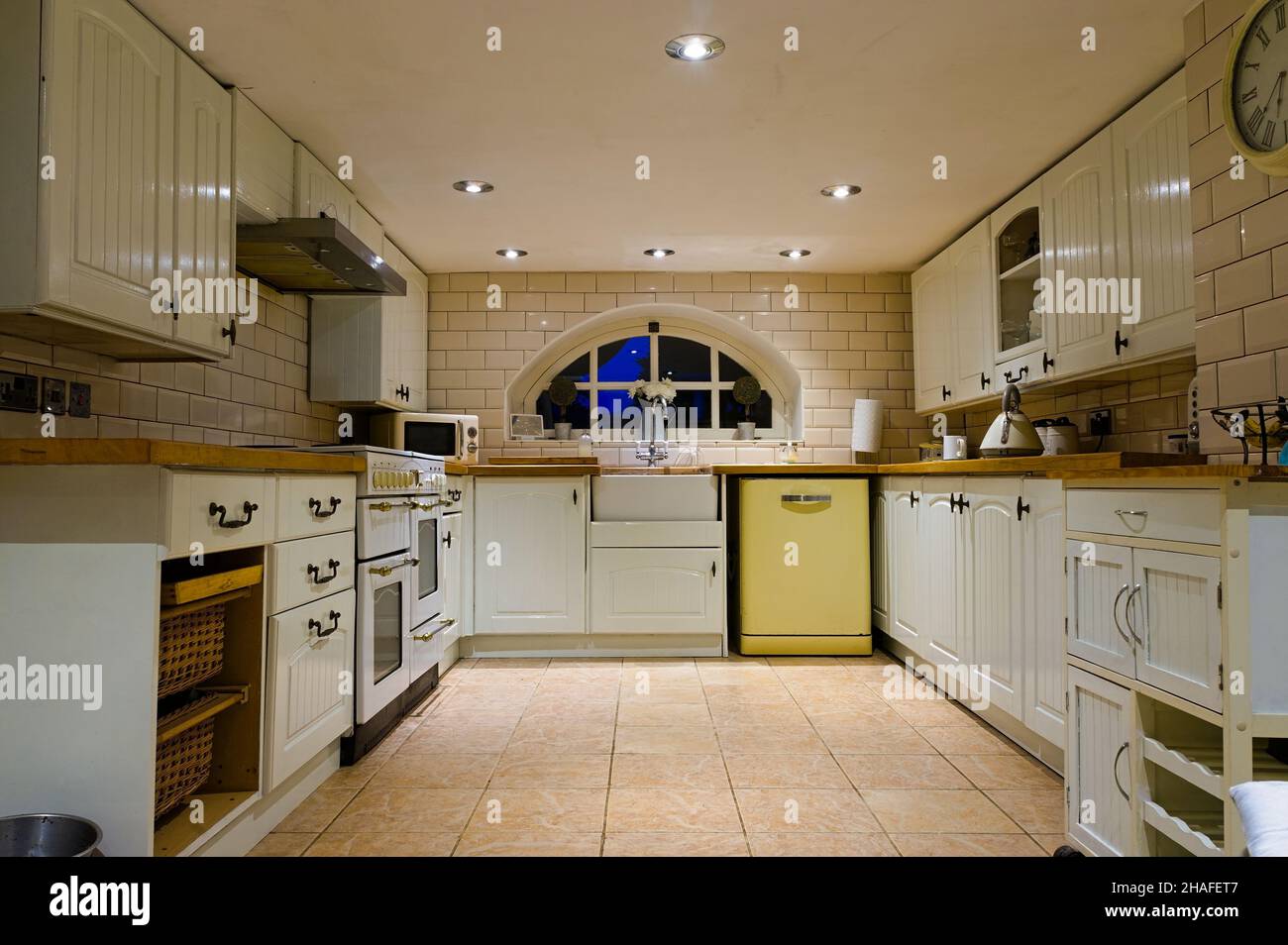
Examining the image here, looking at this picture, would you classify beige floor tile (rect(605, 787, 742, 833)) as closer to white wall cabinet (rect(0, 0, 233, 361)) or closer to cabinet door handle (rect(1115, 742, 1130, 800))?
cabinet door handle (rect(1115, 742, 1130, 800))

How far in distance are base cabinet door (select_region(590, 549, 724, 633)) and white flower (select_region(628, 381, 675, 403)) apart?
128cm

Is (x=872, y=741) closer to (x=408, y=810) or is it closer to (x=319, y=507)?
(x=408, y=810)

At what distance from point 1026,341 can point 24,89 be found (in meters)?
3.38

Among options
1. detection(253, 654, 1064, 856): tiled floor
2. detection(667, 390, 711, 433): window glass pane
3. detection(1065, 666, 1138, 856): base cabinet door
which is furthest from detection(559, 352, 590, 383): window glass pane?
detection(1065, 666, 1138, 856): base cabinet door

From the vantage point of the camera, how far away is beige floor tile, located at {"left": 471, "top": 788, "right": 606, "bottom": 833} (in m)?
1.88

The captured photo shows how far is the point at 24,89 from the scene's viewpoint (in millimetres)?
1683

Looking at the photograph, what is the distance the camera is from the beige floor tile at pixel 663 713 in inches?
108

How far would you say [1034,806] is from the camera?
201cm

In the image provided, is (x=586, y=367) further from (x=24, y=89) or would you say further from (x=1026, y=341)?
(x=24, y=89)

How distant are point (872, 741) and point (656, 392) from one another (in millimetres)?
2695

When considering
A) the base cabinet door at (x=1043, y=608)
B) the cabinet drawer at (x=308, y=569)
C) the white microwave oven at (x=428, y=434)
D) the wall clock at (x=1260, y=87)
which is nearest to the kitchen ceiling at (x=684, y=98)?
the wall clock at (x=1260, y=87)

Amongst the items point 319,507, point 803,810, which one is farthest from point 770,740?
point 319,507
